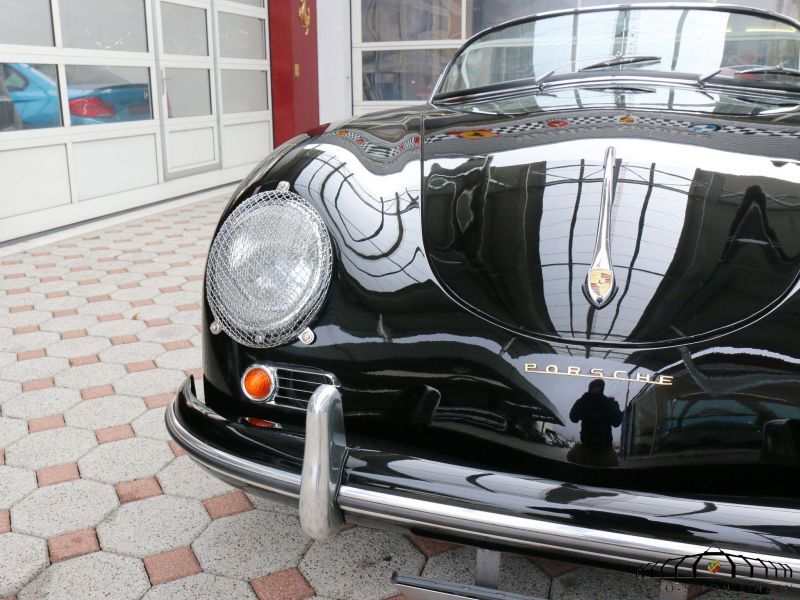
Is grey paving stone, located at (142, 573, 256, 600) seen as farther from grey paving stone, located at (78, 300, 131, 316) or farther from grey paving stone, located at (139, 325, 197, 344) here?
grey paving stone, located at (78, 300, 131, 316)

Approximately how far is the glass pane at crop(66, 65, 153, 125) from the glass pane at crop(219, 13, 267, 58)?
4.64 feet

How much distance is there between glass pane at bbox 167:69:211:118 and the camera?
246 inches

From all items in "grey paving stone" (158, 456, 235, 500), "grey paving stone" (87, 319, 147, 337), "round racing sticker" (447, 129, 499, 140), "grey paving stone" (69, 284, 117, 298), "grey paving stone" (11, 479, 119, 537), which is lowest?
"grey paving stone" (11, 479, 119, 537)

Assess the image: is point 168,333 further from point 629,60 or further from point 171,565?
point 629,60

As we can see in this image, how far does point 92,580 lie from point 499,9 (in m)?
7.38

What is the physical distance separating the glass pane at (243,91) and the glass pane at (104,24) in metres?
1.36

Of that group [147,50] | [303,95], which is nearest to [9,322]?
[147,50]

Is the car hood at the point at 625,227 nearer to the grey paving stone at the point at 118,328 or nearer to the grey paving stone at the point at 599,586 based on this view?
the grey paving stone at the point at 599,586

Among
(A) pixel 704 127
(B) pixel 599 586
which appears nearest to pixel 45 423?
(B) pixel 599 586

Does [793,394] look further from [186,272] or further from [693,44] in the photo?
[186,272]

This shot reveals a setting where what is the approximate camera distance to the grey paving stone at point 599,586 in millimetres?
A: 1387

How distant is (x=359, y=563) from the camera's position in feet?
4.93

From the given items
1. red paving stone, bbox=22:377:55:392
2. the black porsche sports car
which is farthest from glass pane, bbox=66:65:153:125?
the black porsche sports car

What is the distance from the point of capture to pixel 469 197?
1.29 metres
